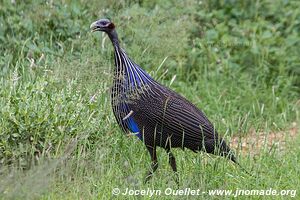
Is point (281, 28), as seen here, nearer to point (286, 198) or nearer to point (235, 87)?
point (235, 87)

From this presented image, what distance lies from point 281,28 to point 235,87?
1082 millimetres

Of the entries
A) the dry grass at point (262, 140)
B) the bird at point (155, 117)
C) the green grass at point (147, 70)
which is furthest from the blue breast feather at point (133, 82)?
the dry grass at point (262, 140)

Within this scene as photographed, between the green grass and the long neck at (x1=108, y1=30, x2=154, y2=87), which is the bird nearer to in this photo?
the long neck at (x1=108, y1=30, x2=154, y2=87)

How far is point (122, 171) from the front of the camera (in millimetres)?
5520

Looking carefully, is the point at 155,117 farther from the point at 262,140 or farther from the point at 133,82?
the point at 262,140

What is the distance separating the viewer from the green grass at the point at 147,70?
529 centimetres

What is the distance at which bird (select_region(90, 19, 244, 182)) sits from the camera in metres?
5.49

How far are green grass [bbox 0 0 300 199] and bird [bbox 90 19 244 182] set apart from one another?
118 millimetres

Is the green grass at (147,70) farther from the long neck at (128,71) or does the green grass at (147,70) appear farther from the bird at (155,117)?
the long neck at (128,71)

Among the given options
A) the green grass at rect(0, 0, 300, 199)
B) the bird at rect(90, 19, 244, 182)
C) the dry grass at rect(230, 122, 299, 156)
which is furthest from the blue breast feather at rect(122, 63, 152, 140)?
the dry grass at rect(230, 122, 299, 156)

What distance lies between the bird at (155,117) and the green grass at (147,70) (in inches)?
4.6

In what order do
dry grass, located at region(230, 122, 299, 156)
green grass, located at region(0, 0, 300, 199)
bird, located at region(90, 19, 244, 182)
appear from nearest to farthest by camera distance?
green grass, located at region(0, 0, 300, 199) < bird, located at region(90, 19, 244, 182) < dry grass, located at region(230, 122, 299, 156)

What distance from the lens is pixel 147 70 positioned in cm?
703

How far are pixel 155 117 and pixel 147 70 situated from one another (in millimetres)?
1584
